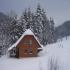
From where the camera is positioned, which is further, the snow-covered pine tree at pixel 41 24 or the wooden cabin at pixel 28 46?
the snow-covered pine tree at pixel 41 24

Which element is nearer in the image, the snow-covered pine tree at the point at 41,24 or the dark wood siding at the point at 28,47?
the dark wood siding at the point at 28,47

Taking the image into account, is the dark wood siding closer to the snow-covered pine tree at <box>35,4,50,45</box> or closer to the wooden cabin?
the wooden cabin

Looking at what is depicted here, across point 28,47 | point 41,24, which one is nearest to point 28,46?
point 28,47

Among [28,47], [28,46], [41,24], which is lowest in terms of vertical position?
[28,47]

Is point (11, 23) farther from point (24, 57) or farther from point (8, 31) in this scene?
point (24, 57)

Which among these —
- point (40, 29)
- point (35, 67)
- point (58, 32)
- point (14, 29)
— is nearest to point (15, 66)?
point (35, 67)

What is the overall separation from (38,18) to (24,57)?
24.7 m

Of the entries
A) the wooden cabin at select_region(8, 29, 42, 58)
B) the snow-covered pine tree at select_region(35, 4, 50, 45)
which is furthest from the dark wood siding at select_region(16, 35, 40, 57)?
the snow-covered pine tree at select_region(35, 4, 50, 45)

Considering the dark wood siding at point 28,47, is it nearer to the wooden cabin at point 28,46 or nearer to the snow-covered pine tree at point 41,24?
the wooden cabin at point 28,46

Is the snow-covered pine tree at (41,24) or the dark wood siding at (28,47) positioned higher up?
the snow-covered pine tree at (41,24)

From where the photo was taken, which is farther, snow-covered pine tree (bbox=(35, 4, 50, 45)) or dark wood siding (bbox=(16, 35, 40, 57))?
→ snow-covered pine tree (bbox=(35, 4, 50, 45))

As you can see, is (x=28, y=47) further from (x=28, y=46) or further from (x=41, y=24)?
(x=41, y=24)

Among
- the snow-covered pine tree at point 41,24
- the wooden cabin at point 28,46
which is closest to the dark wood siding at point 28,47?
the wooden cabin at point 28,46

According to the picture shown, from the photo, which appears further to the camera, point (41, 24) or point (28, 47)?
point (41, 24)
